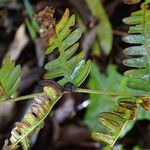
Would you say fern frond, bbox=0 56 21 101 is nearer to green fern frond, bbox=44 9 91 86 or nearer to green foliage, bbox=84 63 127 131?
green fern frond, bbox=44 9 91 86

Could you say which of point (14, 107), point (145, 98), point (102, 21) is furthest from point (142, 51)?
point (14, 107)

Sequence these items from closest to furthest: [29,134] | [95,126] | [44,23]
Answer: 1. [29,134]
2. [44,23]
3. [95,126]

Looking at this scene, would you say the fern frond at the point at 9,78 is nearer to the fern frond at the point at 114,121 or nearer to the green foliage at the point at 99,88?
the fern frond at the point at 114,121

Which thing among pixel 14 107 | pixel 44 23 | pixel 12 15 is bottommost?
pixel 14 107

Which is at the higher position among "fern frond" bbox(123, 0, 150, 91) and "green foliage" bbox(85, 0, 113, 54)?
"fern frond" bbox(123, 0, 150, 91)

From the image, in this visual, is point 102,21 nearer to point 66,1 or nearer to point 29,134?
point 66,1

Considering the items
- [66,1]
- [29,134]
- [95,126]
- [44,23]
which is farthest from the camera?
[66,1]

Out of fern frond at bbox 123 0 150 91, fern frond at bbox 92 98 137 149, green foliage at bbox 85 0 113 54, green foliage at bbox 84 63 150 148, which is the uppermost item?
fern frond at bbox 123 0 150 91

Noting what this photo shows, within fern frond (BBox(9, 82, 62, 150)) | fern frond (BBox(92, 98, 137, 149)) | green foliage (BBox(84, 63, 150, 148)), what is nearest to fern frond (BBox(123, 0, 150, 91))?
fern frond (BBox(92, 98, 137, 149))
